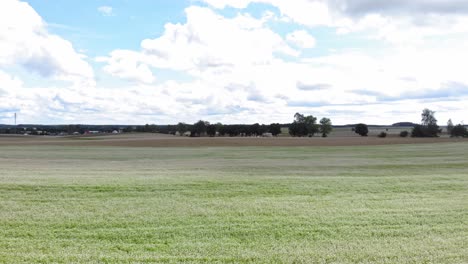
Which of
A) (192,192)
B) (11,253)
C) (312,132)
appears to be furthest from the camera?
(312,132)

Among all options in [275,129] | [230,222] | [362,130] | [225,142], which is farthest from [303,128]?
[230,222]

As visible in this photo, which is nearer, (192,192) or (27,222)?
(27,222)

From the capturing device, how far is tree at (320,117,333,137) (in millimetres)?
152625

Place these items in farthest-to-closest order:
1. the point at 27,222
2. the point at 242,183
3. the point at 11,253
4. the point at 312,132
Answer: the point at 312,132 → the point at 242,183 → the point at 27,222 → the point at 11,253

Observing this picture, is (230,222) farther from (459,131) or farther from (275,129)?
(275,129)

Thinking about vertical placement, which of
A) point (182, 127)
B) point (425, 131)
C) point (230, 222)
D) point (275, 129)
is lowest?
point (230, 222)

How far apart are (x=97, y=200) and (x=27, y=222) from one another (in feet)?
10.2

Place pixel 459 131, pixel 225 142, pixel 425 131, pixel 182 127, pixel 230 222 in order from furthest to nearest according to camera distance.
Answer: pixel 182 127 → pixel 459 131 → pixel 425 131 → pixel 225 142 → pixel 230 222

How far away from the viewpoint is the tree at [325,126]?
15262 centimetres

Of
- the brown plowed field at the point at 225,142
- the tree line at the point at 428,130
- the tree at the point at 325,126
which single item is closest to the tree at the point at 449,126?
the tree line at the point at 428,130

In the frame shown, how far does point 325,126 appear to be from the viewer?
155 meters

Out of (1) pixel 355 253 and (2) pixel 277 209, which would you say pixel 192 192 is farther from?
(1) pixel 355 253

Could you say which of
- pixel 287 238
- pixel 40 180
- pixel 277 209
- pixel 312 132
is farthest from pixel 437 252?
pixel 312 132

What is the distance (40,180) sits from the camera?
59.3 feet
